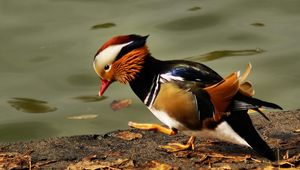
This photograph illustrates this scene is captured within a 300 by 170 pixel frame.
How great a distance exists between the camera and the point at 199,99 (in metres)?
4.16

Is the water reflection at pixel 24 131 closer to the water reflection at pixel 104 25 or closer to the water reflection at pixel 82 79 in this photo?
the water reflection at pixel 82 79

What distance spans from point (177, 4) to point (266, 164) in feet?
14.1

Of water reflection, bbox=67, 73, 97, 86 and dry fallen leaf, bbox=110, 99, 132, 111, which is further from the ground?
water reflection, bbox=67, 73, 97, 86

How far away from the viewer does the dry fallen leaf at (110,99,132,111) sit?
646 cm

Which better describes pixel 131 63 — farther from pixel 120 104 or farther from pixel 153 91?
pixel 120 104

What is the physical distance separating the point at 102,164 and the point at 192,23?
12.7ft

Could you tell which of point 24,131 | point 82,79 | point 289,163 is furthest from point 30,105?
point 289,163

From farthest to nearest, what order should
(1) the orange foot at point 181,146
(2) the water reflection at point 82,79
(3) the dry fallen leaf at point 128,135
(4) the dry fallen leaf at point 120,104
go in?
1. (2) the water reflection at point 82,79
2. (4) the dry fallen leaf at point 120,104
3. (3) the dry fallen leaf at point 128,135
4. (1) the orange foot at point 181,146

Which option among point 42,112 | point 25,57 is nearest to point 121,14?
point 25,57

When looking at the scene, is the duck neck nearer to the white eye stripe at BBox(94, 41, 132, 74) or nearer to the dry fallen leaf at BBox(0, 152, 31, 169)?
the white eye stripe at BBox(94, 41, 132, 74)

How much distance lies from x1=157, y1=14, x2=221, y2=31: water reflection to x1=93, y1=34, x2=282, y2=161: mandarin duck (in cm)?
344

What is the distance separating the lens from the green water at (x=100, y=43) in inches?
250

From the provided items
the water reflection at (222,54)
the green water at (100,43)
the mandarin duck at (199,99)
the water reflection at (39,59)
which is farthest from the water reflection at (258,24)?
the mandarin duck at (199,99)

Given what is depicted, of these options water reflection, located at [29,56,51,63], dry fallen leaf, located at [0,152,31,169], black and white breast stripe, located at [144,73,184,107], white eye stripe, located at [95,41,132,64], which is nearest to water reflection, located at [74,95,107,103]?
water reflection, located at [29,56,51,63]
